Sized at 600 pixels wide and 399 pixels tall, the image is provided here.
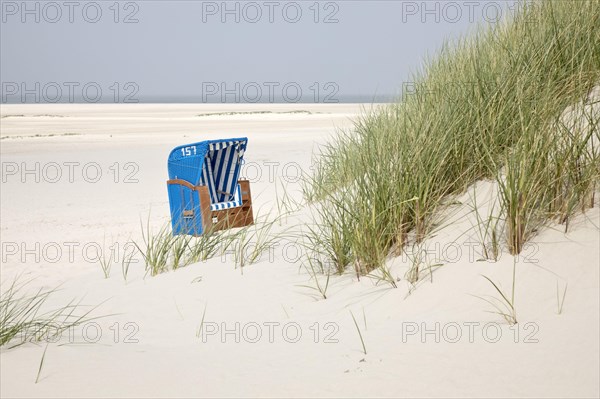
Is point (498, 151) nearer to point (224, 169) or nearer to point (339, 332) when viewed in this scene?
point (339, 332)

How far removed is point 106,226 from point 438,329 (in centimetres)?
559

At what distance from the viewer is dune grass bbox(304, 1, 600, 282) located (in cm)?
335

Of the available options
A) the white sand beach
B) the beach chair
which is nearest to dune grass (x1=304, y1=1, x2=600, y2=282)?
the white sand beach

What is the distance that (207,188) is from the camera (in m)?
6.02

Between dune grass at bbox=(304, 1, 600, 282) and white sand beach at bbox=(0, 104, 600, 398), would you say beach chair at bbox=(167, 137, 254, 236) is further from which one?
dune grass at bbox=(304, 1, 600, 282)

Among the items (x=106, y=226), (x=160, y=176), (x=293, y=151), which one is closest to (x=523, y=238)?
(x=106, y=226)

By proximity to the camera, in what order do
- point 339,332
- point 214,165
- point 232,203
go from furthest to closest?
point 214,165, point 232,203, point 339,332

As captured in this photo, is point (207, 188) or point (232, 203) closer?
point (207, 188)

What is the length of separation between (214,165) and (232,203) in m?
0.59

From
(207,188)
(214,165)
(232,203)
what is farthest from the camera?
(214,165)

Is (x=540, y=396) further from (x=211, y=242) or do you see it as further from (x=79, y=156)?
(x=79, y=156)

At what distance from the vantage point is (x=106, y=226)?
7.69 meters

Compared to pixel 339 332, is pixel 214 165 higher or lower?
higher

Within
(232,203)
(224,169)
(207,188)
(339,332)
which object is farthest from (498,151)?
(224,169)
